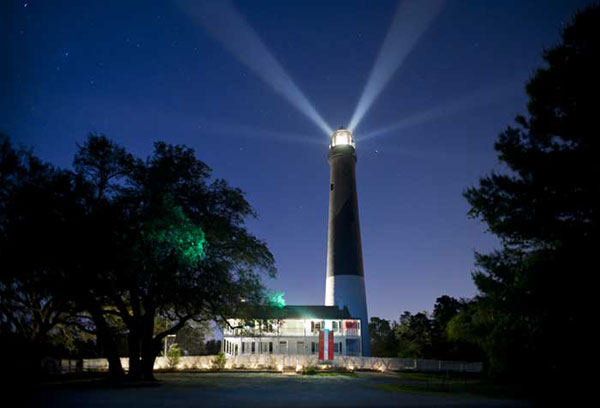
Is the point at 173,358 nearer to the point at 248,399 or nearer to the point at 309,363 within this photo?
the point at 309,363

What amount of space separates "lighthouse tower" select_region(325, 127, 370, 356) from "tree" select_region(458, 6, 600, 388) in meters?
35.3

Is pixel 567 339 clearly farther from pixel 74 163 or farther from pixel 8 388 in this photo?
pixel 74 163

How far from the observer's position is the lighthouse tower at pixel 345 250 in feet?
175

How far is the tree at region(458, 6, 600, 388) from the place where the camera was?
14828mm

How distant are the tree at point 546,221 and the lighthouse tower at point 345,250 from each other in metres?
35.3

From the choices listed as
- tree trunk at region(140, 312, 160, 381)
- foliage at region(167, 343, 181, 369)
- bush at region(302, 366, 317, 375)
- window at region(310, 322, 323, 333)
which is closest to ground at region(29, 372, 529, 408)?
tree trunk at region(140, 312, 160, 381)

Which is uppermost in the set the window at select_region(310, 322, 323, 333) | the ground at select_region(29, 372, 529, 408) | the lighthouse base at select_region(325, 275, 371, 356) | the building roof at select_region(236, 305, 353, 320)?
the lighthouse base at select_region(325, 275, 371, 356)

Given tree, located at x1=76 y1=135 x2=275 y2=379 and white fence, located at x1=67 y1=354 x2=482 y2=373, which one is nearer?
tree, located at x1=76 y1=135 x2=275 y2=379

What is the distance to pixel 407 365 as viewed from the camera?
44062 millimetres

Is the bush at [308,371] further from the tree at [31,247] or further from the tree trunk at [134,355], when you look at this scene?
the tree at [31,247]

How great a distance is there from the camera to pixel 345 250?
53.2m

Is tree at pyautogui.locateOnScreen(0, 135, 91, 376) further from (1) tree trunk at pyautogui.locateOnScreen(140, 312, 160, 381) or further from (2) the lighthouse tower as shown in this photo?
(2) the lighthouse tower

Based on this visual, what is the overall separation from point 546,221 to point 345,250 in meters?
37.4

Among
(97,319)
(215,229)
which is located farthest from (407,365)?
(97,319)
